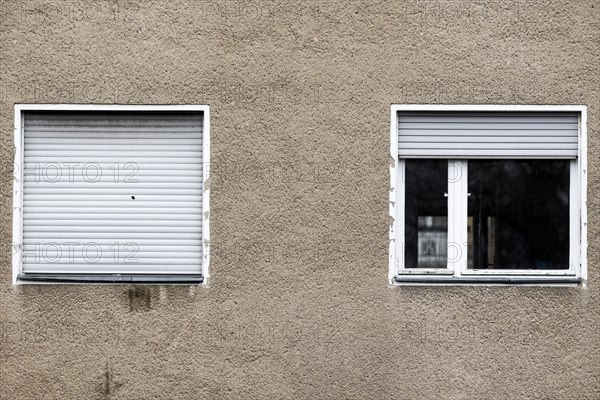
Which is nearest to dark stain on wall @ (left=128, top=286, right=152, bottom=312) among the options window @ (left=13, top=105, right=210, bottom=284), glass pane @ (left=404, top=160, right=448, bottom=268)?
window @ (left=13, top=105, right=210, bottom=284)

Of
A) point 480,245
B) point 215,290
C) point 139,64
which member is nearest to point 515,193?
point 480,245

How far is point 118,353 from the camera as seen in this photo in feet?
25.4

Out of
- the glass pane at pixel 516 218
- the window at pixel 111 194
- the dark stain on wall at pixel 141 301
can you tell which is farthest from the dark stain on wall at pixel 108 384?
the glass pane at pixel 516 218

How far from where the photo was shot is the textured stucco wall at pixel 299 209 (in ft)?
25.2

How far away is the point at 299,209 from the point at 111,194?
155 centimetres

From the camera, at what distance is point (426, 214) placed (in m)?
7.86

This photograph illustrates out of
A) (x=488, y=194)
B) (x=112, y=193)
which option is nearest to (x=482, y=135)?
(x=488, y=194)

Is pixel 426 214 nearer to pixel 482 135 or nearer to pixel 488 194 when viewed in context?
pixel 488 194

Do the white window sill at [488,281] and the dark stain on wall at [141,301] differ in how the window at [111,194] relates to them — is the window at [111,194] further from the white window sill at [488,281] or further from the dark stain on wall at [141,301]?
the white window sill at [488,281]

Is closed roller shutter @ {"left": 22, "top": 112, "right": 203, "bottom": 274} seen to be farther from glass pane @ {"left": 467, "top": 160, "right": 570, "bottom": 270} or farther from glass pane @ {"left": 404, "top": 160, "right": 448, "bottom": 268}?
glass pane @ {"left": 467, "top": 160, "right": 570, "bottom": 270}

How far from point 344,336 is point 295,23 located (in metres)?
2.54

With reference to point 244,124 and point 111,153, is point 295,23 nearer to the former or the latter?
point 244,124

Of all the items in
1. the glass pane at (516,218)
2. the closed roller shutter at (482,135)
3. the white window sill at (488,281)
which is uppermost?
the closed roller shutter at (482,135)

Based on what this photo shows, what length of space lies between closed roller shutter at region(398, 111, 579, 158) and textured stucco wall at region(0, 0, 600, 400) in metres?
0.16
